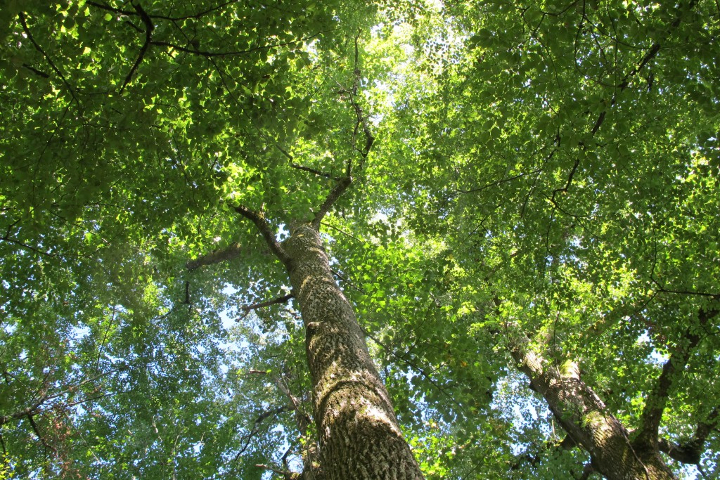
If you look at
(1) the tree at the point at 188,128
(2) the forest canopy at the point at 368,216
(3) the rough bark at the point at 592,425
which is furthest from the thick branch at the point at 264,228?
(3) the rough bark at the point at 592,425

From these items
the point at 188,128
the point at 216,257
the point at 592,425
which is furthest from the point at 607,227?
the point at 216,257

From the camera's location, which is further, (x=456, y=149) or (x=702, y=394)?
(x=456, y=149)

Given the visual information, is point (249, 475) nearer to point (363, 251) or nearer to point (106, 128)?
point (363, 251)

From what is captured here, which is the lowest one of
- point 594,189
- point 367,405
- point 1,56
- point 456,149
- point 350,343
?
point 367,405

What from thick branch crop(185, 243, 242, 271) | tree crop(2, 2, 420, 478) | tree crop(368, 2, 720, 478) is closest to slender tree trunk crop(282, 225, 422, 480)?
tree crop(2, 2, 420, 478)

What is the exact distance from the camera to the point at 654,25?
10.9 feet

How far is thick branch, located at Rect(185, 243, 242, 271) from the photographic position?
1034cm

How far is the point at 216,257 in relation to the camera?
10609 mm

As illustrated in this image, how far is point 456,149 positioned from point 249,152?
11.8 feet

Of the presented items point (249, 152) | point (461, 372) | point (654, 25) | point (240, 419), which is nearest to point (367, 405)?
point (461, 372)

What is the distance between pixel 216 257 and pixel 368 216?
13.5ft

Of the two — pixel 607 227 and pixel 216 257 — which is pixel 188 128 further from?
pixel 216 257

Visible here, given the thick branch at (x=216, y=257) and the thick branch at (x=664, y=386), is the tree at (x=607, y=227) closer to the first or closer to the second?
the thick branch at (x=664, y=386)

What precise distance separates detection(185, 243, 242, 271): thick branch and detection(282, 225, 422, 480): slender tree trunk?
5.45 meters
